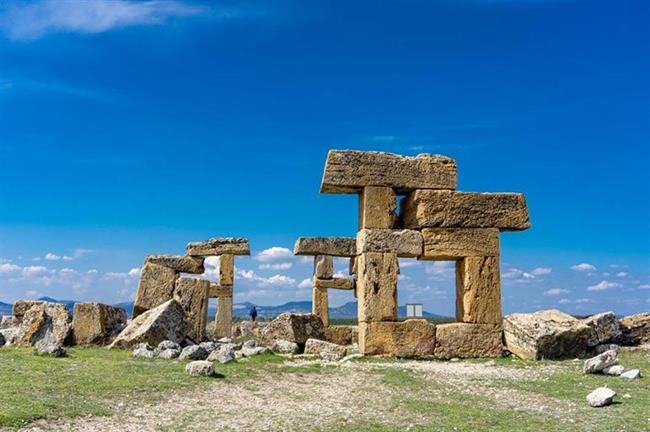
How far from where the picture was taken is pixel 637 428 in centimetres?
717

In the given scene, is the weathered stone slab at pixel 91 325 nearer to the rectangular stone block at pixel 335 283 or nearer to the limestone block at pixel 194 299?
the limestone block at pixel 194 299

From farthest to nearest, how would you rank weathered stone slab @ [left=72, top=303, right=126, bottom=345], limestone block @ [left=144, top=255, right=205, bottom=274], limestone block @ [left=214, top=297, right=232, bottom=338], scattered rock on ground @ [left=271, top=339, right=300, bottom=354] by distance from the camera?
limestone block @ [left=214, top=297, right=232, bottom=338] < limestone block @ [left=144, top=255, right=205, bottom=274] < weathered stone slab @ [left=72, top=303, right=126, bottom=345] < scattered rock on ground @ [left=271, top=339, right=300, bottom=354]

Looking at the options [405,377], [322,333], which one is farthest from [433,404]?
[322,333]

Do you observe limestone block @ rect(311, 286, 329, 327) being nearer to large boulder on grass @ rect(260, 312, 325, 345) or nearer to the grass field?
large boulder on grass @ rect(260, 312, 325, 345)

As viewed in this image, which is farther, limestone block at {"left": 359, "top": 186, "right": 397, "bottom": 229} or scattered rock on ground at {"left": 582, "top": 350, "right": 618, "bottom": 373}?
limestone block at {"left": 359, "top": 186, "right": 397, "bottom": 229}

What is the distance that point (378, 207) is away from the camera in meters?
13.6

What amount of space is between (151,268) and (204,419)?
1080cm

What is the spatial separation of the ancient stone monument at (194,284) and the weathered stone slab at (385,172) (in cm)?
510

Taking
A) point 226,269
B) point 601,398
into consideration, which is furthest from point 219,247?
point 601,398

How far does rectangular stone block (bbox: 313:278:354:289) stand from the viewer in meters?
24.5

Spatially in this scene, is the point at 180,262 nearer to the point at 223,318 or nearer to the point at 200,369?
the point at 223,318

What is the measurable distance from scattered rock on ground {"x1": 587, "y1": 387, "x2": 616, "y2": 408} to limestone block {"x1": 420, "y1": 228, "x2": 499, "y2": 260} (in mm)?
5534

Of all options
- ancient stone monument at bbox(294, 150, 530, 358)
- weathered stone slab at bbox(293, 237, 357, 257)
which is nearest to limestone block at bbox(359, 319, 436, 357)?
ancient stone monument at bbox(294, 150, 530, 358)

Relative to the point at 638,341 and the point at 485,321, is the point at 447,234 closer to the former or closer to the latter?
the point at 485,321
